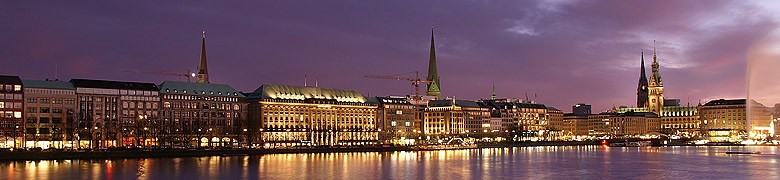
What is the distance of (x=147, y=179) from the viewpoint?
67125 millimetres

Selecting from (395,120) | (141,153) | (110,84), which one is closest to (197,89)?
(110,84)

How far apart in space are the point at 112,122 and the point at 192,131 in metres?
11.6

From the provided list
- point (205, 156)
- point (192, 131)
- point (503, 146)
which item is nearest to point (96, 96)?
point (192, 131)

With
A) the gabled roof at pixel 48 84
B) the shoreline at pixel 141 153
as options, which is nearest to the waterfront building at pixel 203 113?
the shoreline at pixel 141 153

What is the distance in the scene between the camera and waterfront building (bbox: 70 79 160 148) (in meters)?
117

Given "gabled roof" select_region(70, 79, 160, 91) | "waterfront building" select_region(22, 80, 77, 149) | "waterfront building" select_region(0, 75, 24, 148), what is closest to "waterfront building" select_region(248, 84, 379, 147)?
"gabled roof" select_region(70, 79, 160, 91)

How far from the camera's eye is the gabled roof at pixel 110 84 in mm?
123500

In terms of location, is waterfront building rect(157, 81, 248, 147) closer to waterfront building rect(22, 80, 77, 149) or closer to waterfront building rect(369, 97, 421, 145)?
waterfront building rect(22, 80, 77, 149)

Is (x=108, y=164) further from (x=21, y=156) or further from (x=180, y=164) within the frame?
(x=21, y=156)

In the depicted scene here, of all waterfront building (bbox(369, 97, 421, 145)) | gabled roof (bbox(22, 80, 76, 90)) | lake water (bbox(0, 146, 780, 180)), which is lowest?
lake water (bbox(0, 146, 780, 180))

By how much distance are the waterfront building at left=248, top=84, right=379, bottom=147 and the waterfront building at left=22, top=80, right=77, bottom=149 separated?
30.1 metres

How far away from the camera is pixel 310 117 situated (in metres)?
161

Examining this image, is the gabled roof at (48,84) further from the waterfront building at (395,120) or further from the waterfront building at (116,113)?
the waterfront building at (395,120)

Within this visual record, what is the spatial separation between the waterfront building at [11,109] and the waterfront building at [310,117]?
121 ft
